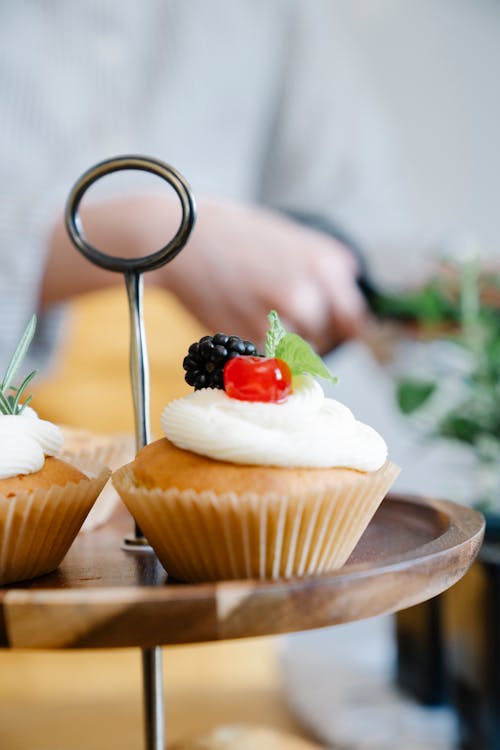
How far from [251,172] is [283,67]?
0.29 meters

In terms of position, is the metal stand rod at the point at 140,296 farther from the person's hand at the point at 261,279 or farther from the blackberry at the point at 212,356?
the person's hand at the point at 261,279

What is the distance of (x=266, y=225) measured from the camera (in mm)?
1663

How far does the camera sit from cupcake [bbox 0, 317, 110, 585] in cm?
52

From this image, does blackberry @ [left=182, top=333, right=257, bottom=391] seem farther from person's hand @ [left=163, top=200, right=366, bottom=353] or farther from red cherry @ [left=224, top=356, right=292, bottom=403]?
person's hand @ [left=163, top=200, right=366, bottom=353]

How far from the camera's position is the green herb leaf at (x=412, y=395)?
1262mm

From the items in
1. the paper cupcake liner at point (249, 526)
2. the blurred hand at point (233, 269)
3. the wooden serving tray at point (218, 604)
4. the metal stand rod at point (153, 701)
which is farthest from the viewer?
the blurred hand at point (233, 269)

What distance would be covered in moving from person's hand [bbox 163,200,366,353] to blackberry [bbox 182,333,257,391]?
0.95 metres

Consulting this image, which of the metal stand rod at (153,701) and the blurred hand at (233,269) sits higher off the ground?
the blurred hand at (233,269)

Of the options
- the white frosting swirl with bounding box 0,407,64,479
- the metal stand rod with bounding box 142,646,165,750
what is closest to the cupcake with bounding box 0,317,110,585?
the white frosting swirl with bounding box 0,407,64,479

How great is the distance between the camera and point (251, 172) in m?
2.15

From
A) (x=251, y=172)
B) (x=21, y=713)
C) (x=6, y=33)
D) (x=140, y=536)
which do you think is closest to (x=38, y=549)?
(x=140, y=536)

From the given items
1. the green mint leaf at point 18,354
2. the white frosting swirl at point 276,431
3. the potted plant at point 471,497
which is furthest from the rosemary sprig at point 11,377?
the potted plant at point 471,497

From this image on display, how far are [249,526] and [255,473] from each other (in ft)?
0.11

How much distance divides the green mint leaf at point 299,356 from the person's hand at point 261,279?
96cm
